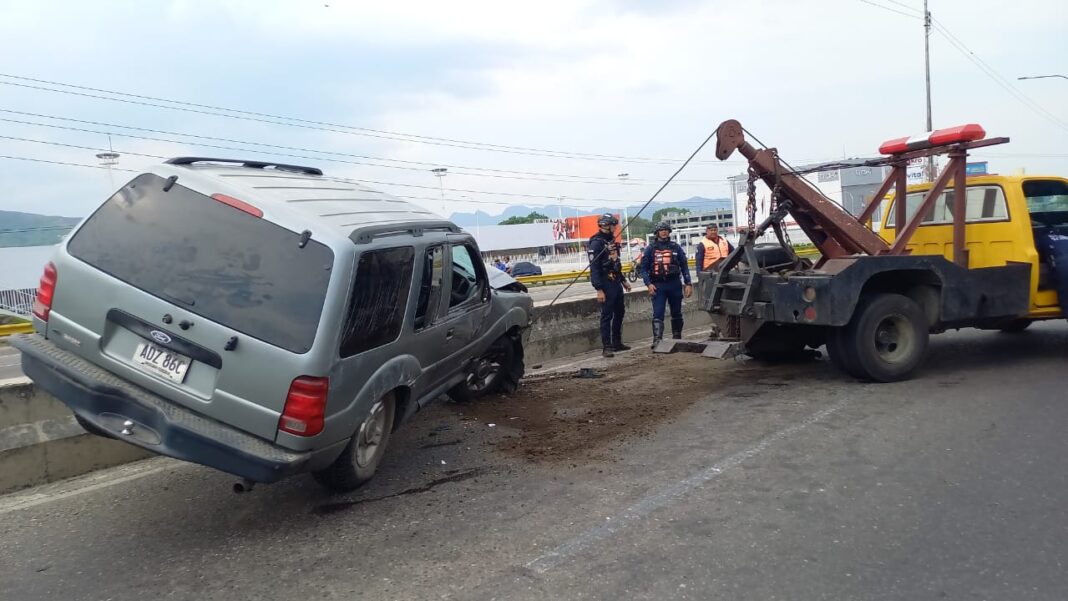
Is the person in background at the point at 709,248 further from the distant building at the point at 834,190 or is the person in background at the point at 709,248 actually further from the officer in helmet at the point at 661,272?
the officer in helmet at the point at 661,272

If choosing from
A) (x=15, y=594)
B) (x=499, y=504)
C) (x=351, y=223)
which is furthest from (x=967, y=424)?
(x=15, y=594)

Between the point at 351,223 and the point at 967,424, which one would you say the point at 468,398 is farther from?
the point at 967,424

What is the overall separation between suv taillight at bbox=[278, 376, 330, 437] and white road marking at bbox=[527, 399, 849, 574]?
1.33m

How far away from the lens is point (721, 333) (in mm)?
9258

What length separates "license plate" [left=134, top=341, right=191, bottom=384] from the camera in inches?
159

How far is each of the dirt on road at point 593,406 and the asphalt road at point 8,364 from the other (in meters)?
8.18

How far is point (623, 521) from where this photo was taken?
4285mm

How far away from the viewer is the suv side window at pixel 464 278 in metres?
5.95

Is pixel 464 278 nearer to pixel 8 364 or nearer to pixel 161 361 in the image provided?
pixel 161 361

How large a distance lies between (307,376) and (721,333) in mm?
6264

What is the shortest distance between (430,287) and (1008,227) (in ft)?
20.1

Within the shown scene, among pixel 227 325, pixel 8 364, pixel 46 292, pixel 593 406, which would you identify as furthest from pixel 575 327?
pixel 8 364

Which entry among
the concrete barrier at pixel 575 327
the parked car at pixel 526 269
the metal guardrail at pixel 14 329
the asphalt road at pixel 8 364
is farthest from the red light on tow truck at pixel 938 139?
the parked car at pixel 526 269

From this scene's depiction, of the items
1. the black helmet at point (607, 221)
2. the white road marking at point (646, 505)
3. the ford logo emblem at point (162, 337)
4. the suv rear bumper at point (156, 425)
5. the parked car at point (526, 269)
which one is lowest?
the parked car at point (526, 269)
